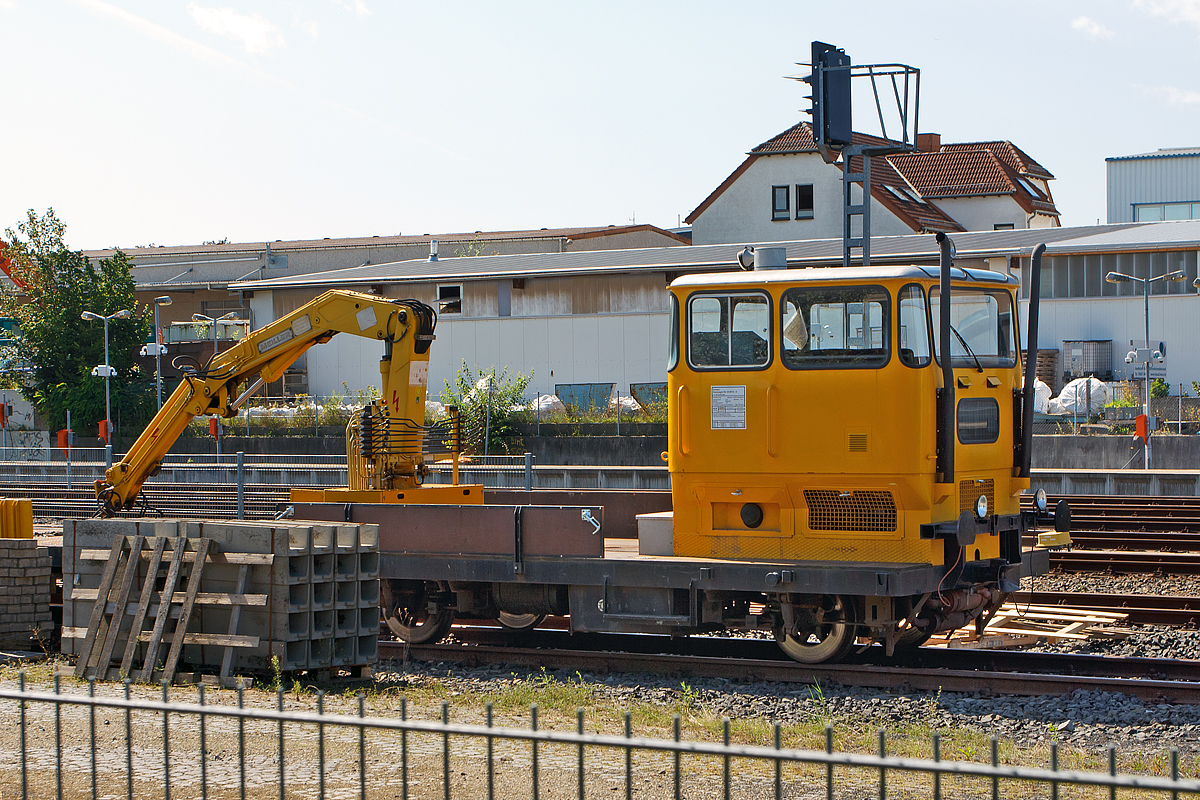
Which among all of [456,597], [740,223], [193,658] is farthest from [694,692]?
[740,223]

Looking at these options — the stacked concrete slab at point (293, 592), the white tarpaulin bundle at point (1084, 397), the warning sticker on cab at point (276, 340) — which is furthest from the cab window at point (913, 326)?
the white tarpaulin bundle at point (1084, 397)

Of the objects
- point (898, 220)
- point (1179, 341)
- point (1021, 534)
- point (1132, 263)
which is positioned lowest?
point (1021, 534)

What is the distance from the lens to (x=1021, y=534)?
423 inches

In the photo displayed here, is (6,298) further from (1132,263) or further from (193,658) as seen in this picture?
(193,658)

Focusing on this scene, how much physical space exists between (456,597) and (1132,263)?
33895mm

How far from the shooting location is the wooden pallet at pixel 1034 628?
450 inches

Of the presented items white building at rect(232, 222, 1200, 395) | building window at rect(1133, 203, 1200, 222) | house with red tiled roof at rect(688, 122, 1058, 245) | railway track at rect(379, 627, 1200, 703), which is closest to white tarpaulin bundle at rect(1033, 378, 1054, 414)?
white building at rect(232, 222, 1200, 395)

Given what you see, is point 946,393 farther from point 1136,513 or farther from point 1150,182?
point 1150,182

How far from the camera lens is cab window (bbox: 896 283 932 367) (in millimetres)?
9625

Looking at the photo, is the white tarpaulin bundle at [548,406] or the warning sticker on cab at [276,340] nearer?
the warning sticker on cab at [276,340]

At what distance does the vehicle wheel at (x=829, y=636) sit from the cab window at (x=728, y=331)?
2.02 metres

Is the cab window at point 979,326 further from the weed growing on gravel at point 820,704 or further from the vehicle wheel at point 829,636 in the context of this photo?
the weed growing on gravel at point 820,704

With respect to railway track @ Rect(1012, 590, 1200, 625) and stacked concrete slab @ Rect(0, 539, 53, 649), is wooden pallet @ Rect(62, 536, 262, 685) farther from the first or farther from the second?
railway track @ Rect(1012, 590, 1200, 625)

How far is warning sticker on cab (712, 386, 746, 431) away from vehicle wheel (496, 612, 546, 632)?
283 cm
